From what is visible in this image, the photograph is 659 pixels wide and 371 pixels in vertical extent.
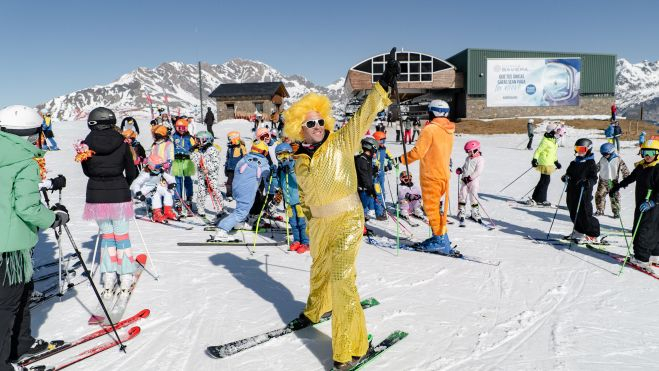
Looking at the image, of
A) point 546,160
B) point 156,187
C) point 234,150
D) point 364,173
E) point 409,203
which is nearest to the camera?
point 364,173

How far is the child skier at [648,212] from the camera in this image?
5.45 metres

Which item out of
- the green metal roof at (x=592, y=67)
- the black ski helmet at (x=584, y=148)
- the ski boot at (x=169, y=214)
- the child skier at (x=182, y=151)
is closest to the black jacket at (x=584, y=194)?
the black ski helmet at (x=584, y=148)

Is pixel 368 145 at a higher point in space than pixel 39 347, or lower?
higher

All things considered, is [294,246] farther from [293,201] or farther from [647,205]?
[647,205]

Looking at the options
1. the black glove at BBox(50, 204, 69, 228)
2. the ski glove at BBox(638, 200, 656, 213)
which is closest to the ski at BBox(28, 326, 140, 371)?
the black glove at BBox(50, 204, 69, 228)

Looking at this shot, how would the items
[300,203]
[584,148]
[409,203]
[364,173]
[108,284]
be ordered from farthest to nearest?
[409,203], [364,173], [584,148], [108,284], [300,203]

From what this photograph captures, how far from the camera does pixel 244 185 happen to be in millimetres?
6750

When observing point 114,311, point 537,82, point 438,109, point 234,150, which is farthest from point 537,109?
point 114,311

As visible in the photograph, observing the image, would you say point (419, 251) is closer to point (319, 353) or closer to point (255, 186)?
point (255, 186)

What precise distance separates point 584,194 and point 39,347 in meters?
7.56

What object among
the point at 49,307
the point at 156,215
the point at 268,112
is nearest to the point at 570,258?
the point at 49,307

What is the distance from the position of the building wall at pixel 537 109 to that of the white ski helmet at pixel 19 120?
133 ft

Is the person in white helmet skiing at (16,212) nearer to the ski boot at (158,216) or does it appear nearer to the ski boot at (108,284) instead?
the ski boot at (108,284)

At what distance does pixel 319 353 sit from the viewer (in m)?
3.47
